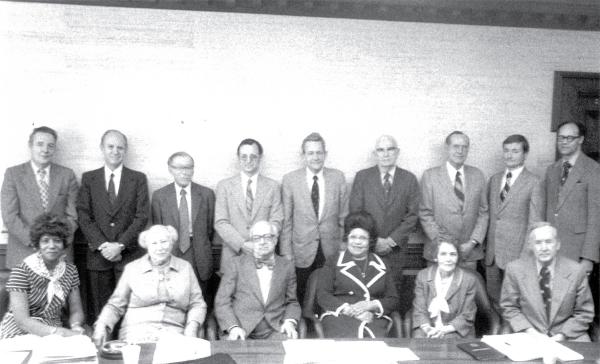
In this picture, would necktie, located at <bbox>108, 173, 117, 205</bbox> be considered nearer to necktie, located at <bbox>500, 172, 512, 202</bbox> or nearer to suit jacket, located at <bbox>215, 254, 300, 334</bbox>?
suit jacket, located at <bbox>215, 254, 300, 334</bbox>

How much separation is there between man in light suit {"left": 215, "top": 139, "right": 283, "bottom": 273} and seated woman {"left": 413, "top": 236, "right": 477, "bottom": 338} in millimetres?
1277

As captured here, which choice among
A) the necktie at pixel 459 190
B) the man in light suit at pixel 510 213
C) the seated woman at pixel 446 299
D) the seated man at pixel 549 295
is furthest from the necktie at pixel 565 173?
the seated woman at pixel 446 299

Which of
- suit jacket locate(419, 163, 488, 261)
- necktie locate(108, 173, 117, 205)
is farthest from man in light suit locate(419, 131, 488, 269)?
necktie locate(108, 173, 117, 205)

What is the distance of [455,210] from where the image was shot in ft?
15.9

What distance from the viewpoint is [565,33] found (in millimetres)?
5469

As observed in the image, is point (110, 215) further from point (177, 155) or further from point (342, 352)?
point (342, 352)

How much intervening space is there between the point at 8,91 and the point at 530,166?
175 inches

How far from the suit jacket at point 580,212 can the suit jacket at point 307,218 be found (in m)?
1.63

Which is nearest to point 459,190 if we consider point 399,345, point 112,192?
point 399,345

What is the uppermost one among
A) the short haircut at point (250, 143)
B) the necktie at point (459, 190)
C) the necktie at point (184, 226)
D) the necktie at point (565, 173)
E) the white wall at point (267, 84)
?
the white wall at point (267, 84)

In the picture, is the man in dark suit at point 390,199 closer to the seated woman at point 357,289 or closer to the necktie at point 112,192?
the seated woman at point 357,289

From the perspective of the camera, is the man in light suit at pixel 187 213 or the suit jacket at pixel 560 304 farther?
the man in light suit at pixel 187 213

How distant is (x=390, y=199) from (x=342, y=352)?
2269 mm

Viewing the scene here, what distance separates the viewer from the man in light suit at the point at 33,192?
4.52 m
